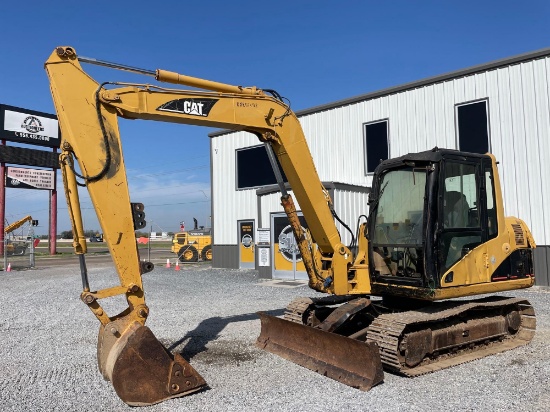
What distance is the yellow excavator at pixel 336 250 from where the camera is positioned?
5.29 meters

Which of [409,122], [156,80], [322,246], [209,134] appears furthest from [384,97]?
[156,80]

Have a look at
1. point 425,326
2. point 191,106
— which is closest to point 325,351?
point 425,326

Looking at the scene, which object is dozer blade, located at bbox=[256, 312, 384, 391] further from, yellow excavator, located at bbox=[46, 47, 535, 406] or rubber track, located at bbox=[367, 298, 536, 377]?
rubber track, located at bbox=[367, 298, 536, 377]

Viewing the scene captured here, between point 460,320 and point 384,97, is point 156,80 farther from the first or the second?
point 384,97

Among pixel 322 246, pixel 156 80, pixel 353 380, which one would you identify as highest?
pixel 156 80

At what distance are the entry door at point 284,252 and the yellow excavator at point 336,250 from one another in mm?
8329

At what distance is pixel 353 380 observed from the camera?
5.60m

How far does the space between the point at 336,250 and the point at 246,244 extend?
13830 millimetres

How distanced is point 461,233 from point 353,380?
248 cm

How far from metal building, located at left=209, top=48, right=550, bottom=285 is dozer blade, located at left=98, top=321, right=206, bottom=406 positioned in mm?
10321

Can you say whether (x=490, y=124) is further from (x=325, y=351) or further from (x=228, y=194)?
(x=228, y=194)

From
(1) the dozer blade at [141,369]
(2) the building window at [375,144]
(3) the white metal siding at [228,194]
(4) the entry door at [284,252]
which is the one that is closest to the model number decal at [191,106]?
(1) the dozer blade at [141,369]

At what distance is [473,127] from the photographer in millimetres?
14477

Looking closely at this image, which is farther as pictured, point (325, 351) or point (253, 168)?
point (253, 168)
